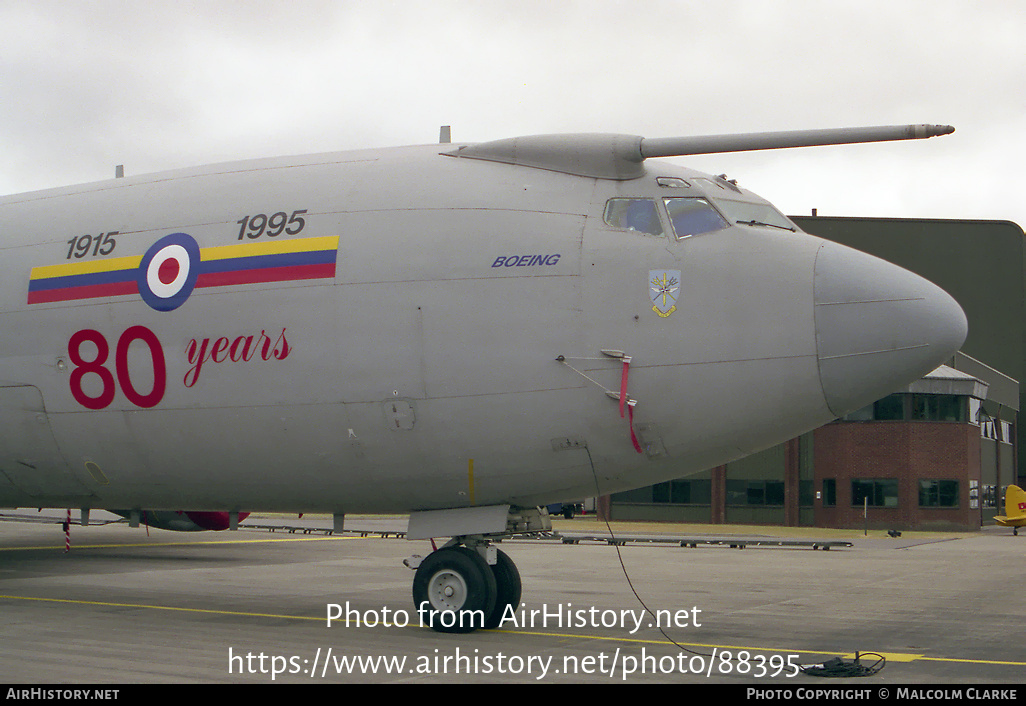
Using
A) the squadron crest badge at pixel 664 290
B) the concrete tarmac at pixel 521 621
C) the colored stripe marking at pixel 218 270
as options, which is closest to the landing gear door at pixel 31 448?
the colored stripe marking at pixel 218 270

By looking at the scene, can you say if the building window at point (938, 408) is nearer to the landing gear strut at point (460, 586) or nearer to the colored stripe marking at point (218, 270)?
the landing gear strut at point (460, 586)

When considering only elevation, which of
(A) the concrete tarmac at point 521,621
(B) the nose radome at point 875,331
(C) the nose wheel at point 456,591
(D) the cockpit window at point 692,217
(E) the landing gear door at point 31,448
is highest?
(D) the cockpit window at point 692,217

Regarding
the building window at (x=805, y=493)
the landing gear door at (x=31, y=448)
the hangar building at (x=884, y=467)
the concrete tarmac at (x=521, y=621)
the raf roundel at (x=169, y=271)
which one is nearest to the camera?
the concrete tarmac at (x=521, y=621)

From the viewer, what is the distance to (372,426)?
12484mm

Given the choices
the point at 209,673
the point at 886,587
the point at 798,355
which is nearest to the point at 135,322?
the point at 209,673

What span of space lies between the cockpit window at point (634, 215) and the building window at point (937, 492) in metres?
43.5

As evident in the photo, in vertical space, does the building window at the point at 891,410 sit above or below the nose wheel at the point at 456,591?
above

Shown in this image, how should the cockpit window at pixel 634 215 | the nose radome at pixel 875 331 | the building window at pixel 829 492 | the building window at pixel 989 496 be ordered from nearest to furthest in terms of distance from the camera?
the nose radome at pixel 875 331 < the cockpit window at pixel 634 215 < the building window at pixel 829 492 < the building window at pixel 989 496

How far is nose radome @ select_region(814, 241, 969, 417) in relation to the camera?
1123cm

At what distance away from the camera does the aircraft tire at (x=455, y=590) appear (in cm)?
1245

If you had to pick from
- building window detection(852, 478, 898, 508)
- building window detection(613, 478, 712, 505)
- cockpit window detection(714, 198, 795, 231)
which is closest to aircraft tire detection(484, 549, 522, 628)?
cockpit window detection(714, 198, 795, 231)

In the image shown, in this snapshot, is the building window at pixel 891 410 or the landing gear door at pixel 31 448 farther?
the building window at pixel 891 410

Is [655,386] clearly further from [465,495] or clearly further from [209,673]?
[209,673]

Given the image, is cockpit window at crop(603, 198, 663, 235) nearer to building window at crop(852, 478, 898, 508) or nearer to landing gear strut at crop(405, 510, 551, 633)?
landing gear strut at crop(405, 510, 551, 633)
